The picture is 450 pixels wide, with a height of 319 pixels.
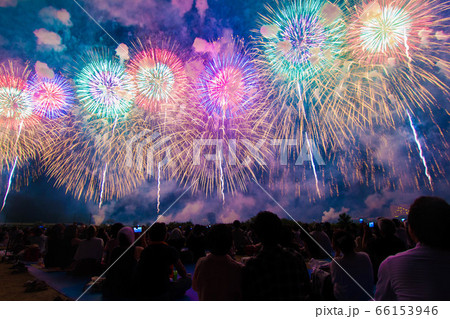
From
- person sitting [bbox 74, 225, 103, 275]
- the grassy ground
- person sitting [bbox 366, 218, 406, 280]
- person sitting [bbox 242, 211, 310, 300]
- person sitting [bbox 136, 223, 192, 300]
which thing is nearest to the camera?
person sitting [bbox 242, 211, 310, 300]

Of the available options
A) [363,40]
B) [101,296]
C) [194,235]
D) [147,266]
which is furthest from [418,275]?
[363,40]

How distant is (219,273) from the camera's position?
282 centimetres

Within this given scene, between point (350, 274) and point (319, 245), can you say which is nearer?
point (350, 274)

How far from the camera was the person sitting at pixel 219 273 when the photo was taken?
279 cm

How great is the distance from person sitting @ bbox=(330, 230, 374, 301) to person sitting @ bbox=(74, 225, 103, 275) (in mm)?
5930

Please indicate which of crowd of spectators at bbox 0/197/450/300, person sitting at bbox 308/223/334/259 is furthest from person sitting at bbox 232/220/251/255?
crowd of spectators at bbox 0/197/450/300

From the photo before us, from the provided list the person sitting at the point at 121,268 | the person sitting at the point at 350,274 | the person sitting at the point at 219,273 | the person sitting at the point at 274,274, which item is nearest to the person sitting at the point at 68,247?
the person sitting at the point at 121,268

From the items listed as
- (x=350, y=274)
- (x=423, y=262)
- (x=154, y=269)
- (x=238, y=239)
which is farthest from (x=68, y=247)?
(x=423, y=262)

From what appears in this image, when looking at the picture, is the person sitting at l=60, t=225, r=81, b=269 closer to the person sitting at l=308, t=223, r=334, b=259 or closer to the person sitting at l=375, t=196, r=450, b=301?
the person sitting at l=308, t=223, r=334, b=259

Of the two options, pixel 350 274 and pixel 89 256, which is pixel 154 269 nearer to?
pixel 350 274

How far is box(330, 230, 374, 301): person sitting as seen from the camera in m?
3.40

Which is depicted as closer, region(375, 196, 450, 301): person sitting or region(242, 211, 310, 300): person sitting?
region(375, 196, 450, 301): person sitting

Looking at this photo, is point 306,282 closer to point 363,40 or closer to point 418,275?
point 418,275

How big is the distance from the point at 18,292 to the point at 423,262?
7176mm
